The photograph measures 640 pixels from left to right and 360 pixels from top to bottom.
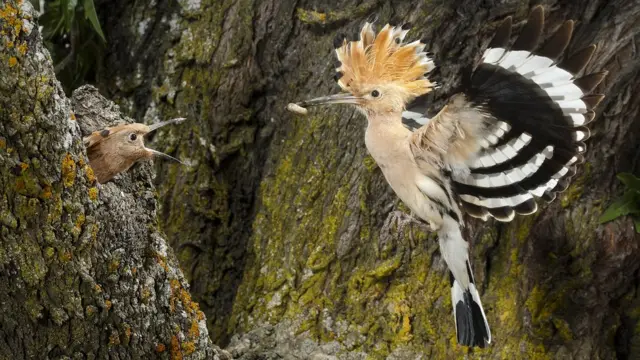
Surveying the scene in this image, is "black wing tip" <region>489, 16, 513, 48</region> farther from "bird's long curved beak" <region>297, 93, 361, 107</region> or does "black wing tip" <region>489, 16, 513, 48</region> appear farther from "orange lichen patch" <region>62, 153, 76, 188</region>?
"orange lichen patch" <region>62, 153, 76, 188</region>

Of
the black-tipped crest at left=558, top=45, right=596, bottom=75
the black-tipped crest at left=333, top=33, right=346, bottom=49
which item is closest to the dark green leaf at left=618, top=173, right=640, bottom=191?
the black-tipped crest at left=558, top=45, right=596, bottom=75

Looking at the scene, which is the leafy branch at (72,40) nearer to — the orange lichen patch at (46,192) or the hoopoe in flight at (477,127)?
the hoopoe in flight at (477,127)

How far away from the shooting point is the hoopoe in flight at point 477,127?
8.52ft

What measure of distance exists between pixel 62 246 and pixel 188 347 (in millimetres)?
603

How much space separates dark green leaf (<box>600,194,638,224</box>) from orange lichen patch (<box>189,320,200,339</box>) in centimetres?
156

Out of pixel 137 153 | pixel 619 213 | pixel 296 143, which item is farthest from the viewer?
pixel 296 143

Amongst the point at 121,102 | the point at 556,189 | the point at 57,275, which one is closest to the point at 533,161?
the point at 556,189

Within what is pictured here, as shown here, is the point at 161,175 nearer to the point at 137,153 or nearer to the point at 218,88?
the point at 218,88

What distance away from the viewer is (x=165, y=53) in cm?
391

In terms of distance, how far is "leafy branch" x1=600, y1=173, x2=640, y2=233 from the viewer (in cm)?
327

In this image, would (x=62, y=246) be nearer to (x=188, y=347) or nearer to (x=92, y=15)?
(x=188, y=347)

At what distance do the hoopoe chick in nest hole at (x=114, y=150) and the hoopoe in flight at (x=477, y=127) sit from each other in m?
0.56

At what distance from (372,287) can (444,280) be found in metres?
0.28

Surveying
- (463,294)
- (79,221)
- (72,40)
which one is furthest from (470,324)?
(72,40)
